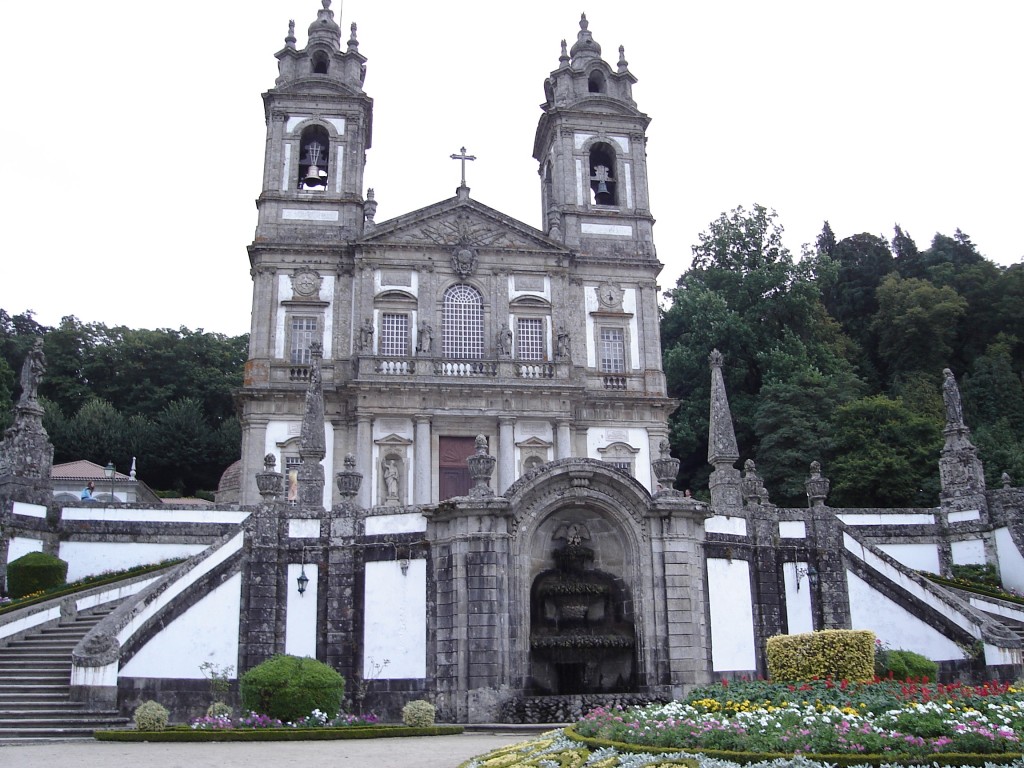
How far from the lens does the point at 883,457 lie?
3738 centimetres

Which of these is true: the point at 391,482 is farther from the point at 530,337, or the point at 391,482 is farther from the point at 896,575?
the point at 896,575

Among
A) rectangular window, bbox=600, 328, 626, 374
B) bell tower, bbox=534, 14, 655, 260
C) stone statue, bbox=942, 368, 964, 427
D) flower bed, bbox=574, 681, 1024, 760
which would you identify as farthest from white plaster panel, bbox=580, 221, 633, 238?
flower bed, bbox=574, 681, 1024, 760

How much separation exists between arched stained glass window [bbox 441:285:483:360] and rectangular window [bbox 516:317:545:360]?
1.34 m

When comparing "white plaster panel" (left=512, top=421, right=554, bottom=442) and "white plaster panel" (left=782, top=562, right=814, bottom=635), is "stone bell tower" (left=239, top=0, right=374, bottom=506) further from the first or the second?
"white plaster panel" (left=782, top=562, right=814, bottom=635)

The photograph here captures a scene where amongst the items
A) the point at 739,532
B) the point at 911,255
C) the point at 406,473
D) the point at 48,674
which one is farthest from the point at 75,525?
the point at 911,255

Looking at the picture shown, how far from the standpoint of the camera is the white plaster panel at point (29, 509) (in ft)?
79.0

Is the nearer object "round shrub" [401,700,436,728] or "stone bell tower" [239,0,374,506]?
"round shrub" [401,700,436,728]

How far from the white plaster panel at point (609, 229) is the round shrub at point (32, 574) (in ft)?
70.2

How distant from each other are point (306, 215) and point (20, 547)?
52.7ft

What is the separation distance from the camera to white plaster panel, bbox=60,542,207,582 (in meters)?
24.8

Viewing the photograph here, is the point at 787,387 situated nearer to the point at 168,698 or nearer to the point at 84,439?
the point at 168,698

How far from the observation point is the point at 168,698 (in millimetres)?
18375

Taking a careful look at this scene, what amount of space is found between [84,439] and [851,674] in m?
43.6

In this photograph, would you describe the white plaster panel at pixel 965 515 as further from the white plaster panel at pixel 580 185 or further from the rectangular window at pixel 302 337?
the rectangular window at pixel 302 337
